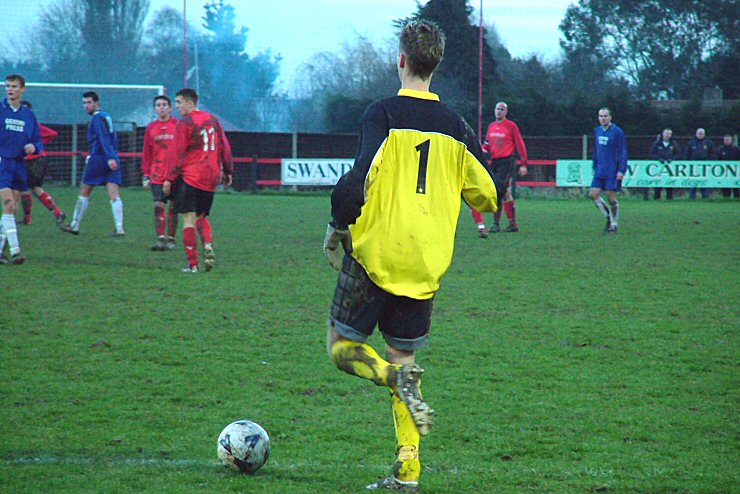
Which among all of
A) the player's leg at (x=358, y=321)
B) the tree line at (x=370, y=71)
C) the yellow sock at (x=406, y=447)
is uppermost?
the tree line at (x=370, y=71)

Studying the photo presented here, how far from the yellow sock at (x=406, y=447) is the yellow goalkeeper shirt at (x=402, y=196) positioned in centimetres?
48

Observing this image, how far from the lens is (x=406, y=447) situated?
392cm

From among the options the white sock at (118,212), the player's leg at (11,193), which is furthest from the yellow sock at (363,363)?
the white sock at (118,212)

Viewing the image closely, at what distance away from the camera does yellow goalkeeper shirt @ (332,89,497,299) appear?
3766mm

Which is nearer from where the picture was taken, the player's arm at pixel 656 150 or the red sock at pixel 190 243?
the red sock at pixel 190 243

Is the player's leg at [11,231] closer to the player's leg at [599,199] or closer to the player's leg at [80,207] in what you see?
the player's leg at [80,207]

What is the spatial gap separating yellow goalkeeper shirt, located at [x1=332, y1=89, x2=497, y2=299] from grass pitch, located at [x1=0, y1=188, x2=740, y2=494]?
0.94 m

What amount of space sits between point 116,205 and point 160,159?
1.25 metres

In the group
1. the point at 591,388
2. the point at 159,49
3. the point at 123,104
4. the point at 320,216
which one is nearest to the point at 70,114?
the point at 123,104

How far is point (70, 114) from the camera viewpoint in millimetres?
32469

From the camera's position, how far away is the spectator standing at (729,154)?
27.3 m

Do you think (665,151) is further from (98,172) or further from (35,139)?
(35,139)

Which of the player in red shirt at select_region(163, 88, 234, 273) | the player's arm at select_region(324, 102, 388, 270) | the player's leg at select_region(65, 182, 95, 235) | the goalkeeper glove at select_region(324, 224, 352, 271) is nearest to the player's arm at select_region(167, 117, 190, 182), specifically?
the player in red shirt at select_region(163, 88, 234, 273)

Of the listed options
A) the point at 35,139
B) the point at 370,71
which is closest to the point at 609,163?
the point at 35,139
